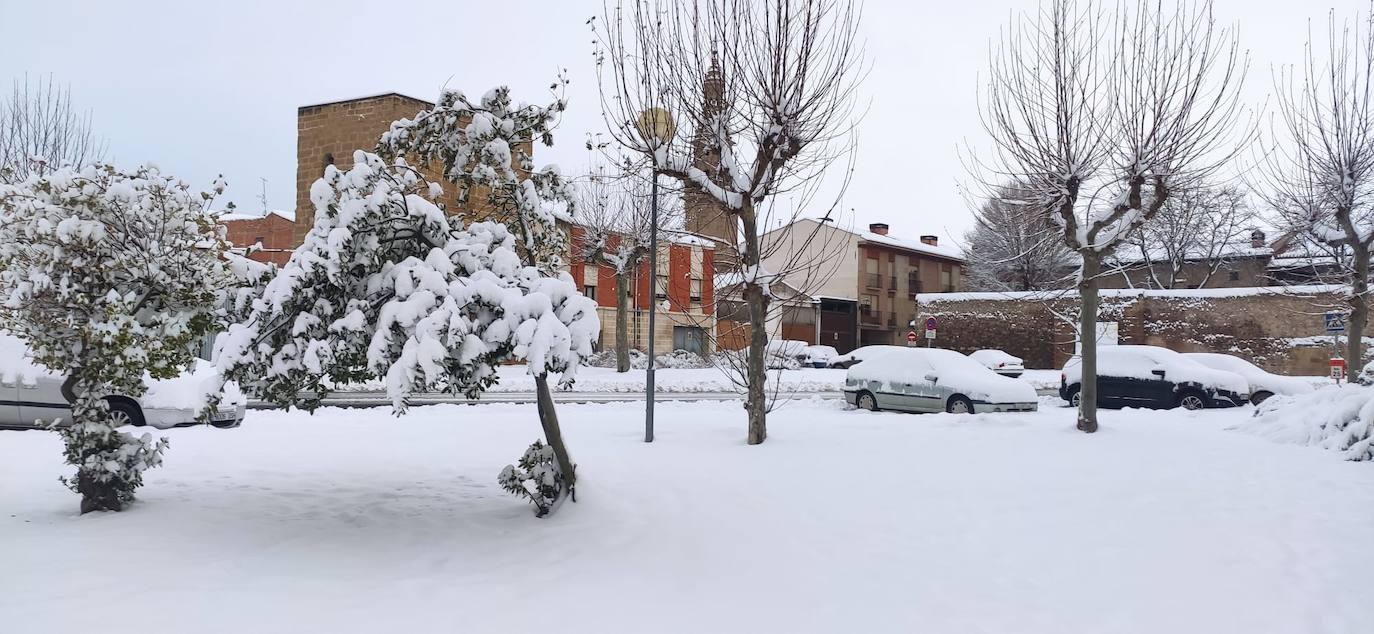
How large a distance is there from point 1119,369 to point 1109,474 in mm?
9874

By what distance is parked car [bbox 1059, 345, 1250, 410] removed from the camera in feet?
52.2

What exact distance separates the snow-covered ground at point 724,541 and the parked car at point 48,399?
85cm

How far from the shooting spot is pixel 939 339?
35844 millimetres

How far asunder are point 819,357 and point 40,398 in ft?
98.4

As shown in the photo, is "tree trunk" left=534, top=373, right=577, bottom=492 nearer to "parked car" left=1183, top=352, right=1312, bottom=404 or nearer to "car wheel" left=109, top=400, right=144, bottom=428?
"car wheel" left=109, top=400, right=144, bottom=428

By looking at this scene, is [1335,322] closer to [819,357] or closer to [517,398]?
[517,398]

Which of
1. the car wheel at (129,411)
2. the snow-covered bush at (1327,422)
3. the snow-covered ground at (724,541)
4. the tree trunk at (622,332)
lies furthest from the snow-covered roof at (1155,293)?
the car wheel at (129,411)

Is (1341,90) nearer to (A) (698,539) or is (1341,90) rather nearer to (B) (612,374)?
(A) (698,539)

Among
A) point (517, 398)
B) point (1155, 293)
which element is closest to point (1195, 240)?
point (1155, 293)

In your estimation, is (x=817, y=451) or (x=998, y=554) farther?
(x=817, y=451)

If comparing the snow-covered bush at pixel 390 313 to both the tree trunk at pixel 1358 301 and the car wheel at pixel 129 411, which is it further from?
the tree trunk at pixel 1358 301

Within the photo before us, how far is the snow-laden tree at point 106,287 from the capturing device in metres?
5.97

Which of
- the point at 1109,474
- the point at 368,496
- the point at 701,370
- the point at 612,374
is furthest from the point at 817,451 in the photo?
the point at 701,370

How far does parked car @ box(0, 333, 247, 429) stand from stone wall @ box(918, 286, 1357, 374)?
76.3 ft
